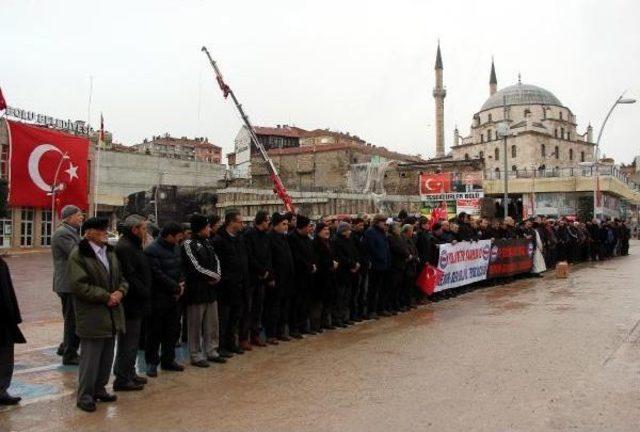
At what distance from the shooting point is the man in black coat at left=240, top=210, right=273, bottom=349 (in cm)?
870

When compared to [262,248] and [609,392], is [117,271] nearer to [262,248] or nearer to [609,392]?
[262,248]

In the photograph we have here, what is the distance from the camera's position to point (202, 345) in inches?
314

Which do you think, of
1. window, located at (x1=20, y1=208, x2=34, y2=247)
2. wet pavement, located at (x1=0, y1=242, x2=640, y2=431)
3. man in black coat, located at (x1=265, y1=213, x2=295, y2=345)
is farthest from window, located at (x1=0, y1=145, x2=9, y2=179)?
man in black coat, located at (x1=265, y1=213, x2=295, y2=345)

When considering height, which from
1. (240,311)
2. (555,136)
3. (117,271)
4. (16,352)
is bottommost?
(16,352)

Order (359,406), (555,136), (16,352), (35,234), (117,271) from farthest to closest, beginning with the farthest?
1. (555,136)
2. (35,234)
3. (16,352)
4. (117,271)
5. (359,406)

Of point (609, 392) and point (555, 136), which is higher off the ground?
point (555, 136)

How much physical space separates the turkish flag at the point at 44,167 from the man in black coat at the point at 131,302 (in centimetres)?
4089

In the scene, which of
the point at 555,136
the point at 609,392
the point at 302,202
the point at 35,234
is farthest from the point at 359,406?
the point at 555,136

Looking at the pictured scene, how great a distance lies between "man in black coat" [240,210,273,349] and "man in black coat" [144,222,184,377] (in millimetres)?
1421

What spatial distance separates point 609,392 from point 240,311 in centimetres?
465

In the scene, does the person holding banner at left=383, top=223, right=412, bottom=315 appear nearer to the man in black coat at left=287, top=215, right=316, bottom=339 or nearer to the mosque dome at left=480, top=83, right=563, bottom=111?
the man in black coat at left=287, top=215, right=316, bottom=339

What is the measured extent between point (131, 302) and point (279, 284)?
9.59ft

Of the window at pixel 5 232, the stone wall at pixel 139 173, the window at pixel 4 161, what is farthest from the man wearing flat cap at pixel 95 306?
the stone wall at pixel 139 173

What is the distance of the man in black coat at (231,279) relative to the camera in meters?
8.23
